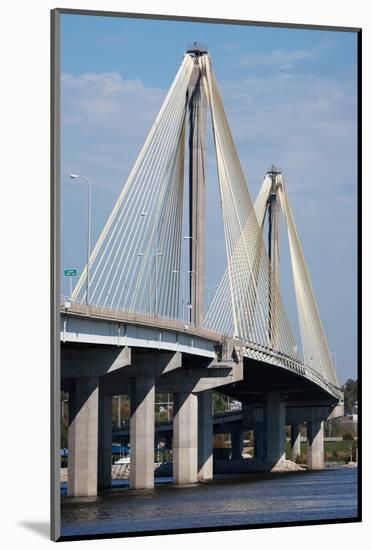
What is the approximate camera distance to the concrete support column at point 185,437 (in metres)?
75.8

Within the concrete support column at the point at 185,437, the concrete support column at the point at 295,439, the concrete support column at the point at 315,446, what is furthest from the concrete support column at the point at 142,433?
the concrete support column at the point at 295,439

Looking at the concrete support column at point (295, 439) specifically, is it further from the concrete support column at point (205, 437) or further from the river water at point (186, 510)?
the river water at point (186, 510)

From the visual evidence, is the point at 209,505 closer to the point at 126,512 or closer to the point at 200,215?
the point at 126,512

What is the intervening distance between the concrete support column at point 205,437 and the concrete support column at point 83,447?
26.0 meters

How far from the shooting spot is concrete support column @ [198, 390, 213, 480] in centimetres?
8356

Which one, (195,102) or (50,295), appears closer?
(50,295)

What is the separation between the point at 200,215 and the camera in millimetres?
72938

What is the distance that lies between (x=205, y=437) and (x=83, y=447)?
29806mm

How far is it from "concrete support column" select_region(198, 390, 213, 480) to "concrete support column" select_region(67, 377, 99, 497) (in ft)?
85.2

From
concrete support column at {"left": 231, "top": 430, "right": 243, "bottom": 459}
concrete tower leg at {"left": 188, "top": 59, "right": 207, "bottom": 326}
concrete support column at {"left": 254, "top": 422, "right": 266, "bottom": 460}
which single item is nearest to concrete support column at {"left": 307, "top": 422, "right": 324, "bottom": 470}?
concrete support column at {"left": 254, "top": 422, "right": 266, "bottom": 460}

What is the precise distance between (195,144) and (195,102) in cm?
283

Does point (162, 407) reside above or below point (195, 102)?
below

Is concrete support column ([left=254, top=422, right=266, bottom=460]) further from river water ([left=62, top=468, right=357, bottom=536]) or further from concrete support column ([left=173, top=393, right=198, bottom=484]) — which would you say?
river water ([left=62, top=468, right=357, bottom=536])

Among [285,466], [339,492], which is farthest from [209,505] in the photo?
[285,466]
